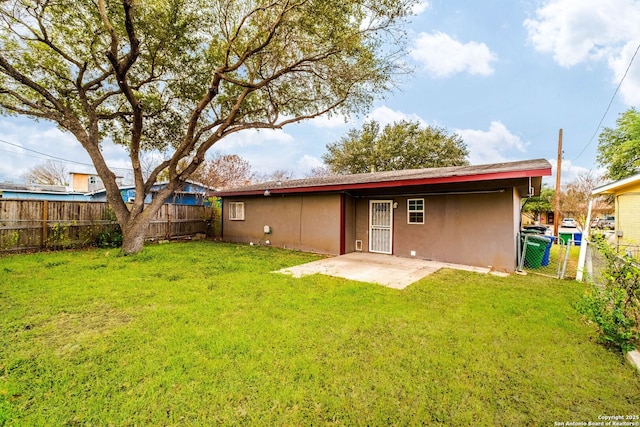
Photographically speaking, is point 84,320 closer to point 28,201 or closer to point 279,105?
point 28,201

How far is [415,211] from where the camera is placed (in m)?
8.12

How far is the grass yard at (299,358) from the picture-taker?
1.89 meters

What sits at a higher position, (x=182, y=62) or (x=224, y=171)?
(x=182, y=62)

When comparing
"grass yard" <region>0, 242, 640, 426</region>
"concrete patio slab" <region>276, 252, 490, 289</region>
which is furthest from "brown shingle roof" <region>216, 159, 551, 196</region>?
"grass yard" <region>0, 242, 640, 426</region>

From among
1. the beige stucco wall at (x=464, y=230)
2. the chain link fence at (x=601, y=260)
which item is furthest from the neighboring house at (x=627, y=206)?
the beige stucco wall at (x=464, y=230)

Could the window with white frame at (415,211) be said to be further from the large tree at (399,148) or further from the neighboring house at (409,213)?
the large tree at (399,148)

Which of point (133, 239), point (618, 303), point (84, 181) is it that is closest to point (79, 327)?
point (133, 239)

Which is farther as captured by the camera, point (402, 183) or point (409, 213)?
point (409, 213)

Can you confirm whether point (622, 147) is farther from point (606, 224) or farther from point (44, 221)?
point (44, 221)

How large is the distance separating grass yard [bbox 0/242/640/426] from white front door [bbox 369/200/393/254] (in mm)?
3962

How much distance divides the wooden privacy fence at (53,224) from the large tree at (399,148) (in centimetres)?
1595

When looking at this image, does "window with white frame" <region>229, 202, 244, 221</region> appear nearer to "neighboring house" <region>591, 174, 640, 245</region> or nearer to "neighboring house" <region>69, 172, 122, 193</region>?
"neighboring house" <region>591, 174, 640, 245</region>

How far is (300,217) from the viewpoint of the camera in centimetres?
964

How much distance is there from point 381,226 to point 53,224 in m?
10.1
